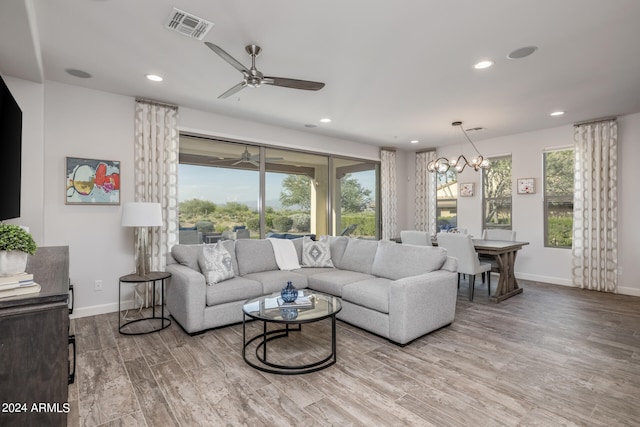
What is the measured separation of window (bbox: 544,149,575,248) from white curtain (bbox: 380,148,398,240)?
2.83 m

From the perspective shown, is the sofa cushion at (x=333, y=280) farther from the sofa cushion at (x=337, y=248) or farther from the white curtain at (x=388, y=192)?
the white curtain at (x=388, y=192)

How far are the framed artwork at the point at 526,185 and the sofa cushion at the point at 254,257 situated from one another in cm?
476

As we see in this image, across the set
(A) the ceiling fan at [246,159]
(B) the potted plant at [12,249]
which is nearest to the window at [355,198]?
(A) the ceiling fan at [246,159]

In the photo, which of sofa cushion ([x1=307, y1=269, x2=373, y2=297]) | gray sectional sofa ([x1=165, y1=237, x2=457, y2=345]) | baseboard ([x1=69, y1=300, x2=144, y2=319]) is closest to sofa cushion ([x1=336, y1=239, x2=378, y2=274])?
gray sectional sofa ([x1=165, y1=237, x2=457, y2=345])

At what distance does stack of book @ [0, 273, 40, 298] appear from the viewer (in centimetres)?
A: 117

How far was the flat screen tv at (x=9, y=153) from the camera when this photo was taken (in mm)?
1979

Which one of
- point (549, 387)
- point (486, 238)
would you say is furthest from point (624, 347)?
point (486, 238)

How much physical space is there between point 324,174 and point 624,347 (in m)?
4.78

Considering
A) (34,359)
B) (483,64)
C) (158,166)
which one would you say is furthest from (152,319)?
(483,64)

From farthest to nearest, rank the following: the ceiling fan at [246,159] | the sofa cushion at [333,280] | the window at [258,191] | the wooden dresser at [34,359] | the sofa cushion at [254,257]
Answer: the ceiling fan at [246,159], the window at [258,191], the sofa cushion at [254,257], the sofa cushion at [333,280], the wooden dresser at [34,359]

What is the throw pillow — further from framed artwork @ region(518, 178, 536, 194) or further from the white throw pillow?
framed artwork @ region(518, 178, 536, 194)

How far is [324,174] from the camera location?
642 cm

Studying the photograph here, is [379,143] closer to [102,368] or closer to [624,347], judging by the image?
[624,347]

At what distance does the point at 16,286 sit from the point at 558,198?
A: 6990 millimetres
